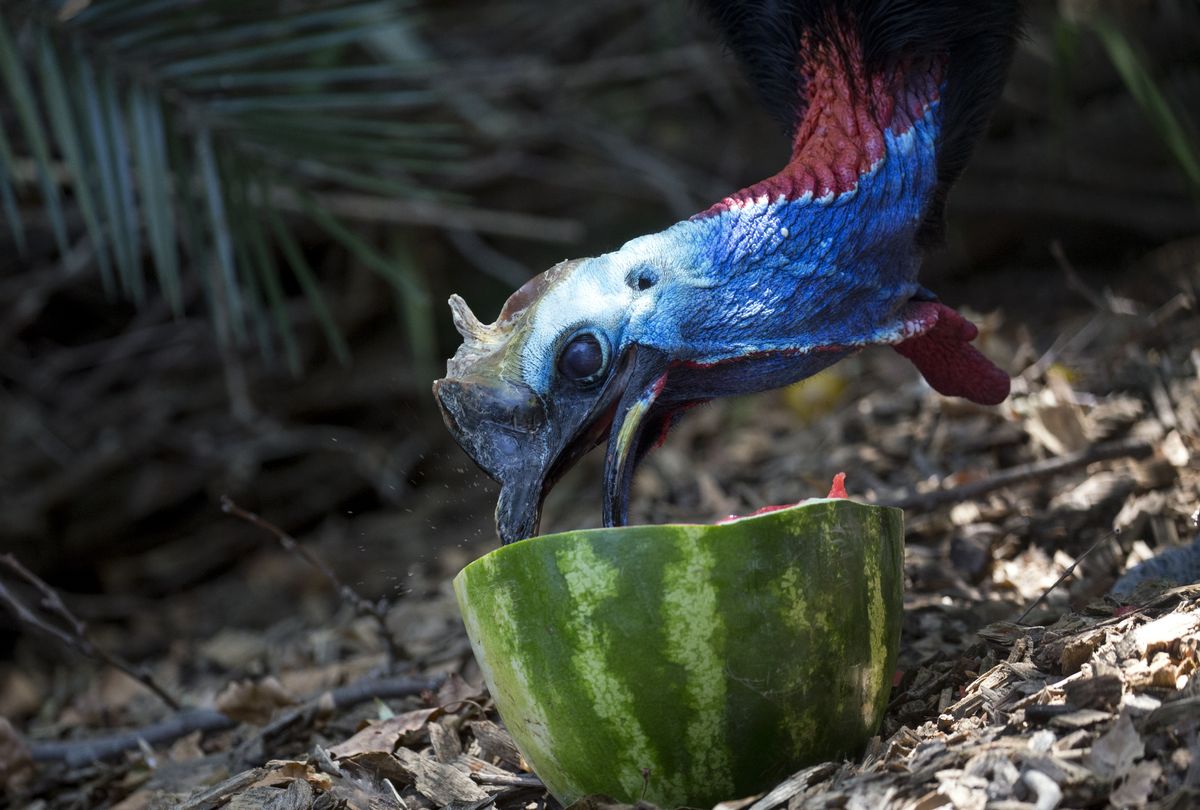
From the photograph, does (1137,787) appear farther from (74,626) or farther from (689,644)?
(74,626)

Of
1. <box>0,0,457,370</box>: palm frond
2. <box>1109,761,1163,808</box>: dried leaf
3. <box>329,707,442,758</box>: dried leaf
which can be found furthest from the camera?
<box>0,0,457,370</box>: palm frond

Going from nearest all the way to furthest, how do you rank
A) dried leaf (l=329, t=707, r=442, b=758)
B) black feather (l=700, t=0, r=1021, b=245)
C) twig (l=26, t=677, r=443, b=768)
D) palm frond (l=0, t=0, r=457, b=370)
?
dried leaf (l=329, t=707, r=442, b=758), black feather (l=700, t=0, r=1021, b=245), twig (l=26, t=677, r=443, b=768), palm frond (l=0, t=0, r=457, b=370)

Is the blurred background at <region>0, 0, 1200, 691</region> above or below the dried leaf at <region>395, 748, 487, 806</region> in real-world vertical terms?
above

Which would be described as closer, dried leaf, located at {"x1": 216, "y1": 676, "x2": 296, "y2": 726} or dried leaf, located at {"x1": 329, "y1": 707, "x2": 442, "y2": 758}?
dried leaf, located at {"x1": 329, "y1": 707, "x2": 442, "y2": 758}

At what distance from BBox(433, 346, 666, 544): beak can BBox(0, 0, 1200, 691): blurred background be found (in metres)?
1.53

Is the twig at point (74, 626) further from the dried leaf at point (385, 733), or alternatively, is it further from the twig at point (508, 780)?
the twig at point (508, 780)

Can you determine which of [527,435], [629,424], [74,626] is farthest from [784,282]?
[74,626]

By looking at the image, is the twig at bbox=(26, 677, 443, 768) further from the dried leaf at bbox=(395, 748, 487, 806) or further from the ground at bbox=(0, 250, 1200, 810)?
the dried leaf at bbox=(395, 748, 487, 806)

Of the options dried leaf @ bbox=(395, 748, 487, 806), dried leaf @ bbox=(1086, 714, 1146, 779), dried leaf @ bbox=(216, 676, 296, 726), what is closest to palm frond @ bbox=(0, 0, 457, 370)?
dried leaf @ bbox=(216, 676, 296, 726)

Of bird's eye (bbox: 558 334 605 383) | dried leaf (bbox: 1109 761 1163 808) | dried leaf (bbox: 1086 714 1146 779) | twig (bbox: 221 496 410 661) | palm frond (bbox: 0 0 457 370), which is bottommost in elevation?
dried leaf (bbox: 1109 761 1163 808)

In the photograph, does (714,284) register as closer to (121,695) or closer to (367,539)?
(121,695)

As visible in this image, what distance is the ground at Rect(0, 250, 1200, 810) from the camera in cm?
139

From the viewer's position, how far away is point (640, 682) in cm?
141

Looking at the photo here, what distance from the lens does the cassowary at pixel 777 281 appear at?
5.01 feet
